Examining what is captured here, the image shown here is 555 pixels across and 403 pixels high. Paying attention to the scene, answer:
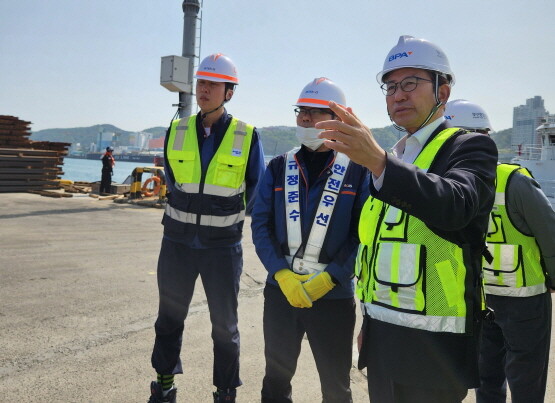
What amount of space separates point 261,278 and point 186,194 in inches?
130

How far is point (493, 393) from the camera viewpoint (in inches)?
105

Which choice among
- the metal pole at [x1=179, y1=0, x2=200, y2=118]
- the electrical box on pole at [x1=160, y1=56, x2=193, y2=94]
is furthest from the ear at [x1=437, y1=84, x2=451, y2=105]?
the metal pole at [x1=179, y1=0, x2=200, y2=118]

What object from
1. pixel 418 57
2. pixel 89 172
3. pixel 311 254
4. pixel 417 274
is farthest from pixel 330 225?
pixel 89 172

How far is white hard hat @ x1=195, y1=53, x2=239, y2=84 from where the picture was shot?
10.3 ft

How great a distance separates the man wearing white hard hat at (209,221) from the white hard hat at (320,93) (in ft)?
2.08

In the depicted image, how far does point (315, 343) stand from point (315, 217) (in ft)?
2.35

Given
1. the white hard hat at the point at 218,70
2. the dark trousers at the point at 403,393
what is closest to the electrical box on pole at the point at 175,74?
the white hard hat at the point at 218,70

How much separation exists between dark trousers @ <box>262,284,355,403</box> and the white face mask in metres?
0.91

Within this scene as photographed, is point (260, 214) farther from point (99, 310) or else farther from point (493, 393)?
point (99, 310)

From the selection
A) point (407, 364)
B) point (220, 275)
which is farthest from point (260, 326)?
point (407, 364)

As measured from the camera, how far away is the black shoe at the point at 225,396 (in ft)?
9.07

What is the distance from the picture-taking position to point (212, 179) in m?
3.00

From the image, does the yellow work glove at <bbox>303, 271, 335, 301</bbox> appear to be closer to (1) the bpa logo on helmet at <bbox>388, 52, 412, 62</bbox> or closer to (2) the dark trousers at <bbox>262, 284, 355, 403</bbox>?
(2) the dark trousers at <bbox>262, 284, 355, 403</bbox>

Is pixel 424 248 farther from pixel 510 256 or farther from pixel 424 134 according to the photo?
pixel 510 256
